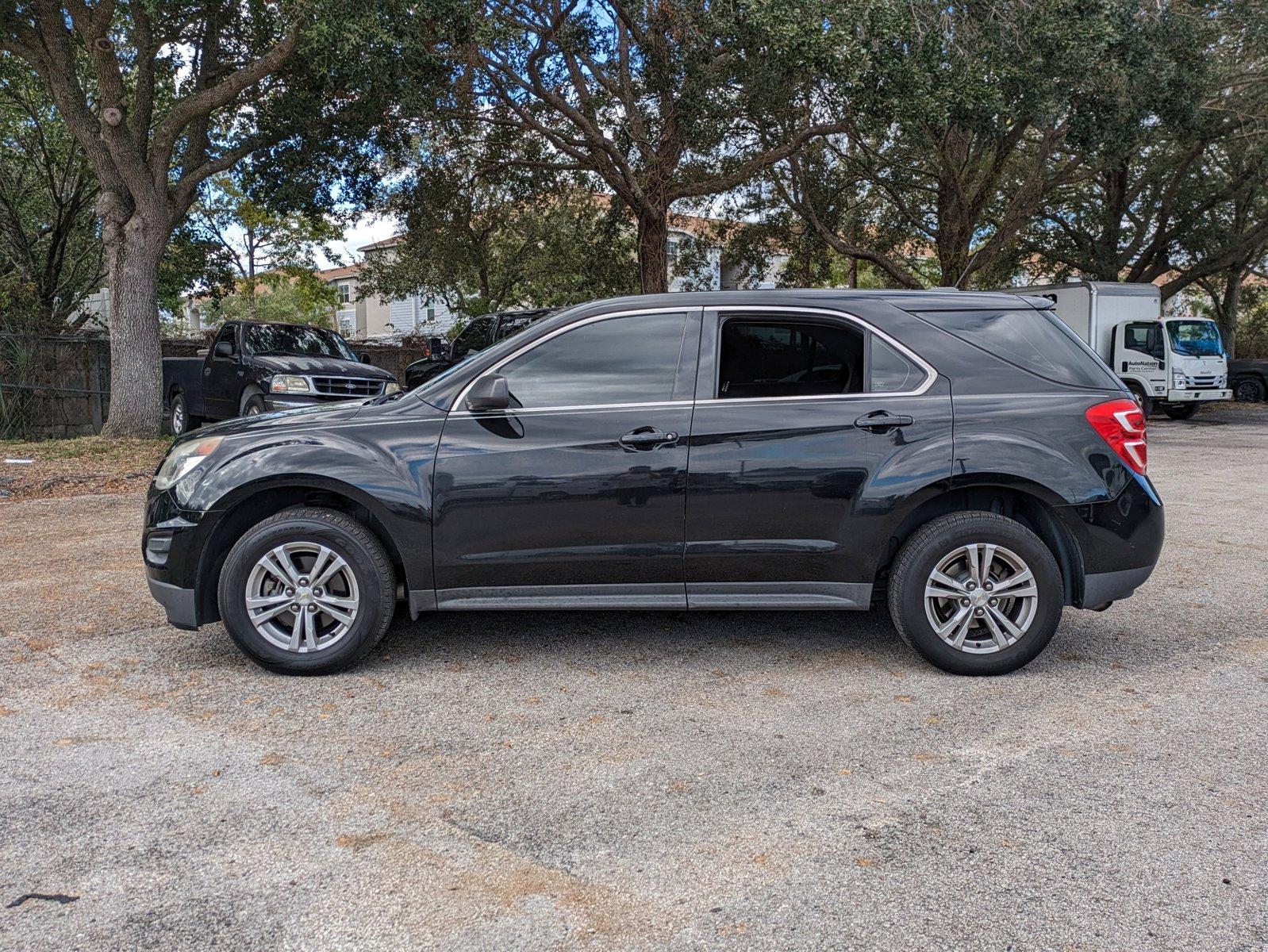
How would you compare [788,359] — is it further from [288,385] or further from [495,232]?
[495,232]

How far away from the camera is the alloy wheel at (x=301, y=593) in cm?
448

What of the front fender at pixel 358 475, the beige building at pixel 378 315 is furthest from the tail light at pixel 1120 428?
the beige building at pixel 378 315

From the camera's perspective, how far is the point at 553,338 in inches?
185

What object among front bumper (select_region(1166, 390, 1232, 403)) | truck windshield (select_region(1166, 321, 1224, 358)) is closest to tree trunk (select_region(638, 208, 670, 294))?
truck windshield (select_region(1166, 321, 1224, 358))

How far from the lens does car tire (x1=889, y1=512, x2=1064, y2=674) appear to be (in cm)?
447

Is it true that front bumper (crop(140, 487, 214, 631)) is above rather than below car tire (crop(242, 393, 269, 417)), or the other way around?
below

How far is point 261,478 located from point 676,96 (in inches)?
477

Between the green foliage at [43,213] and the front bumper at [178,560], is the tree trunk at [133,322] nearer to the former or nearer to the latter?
the green foliage at [43,213]

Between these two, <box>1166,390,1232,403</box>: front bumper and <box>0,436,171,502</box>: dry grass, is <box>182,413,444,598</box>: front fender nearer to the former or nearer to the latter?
<box>0,436,171,502</box>: dry grass

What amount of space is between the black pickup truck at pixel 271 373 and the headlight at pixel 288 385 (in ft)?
0.04

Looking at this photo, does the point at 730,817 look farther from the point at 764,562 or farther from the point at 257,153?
the point at 257,153

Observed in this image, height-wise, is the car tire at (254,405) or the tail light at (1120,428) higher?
the car tire at (254,405)

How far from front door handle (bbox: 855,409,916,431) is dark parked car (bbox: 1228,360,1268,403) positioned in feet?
92.1

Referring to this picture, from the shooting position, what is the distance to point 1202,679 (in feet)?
15.0
